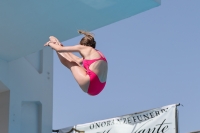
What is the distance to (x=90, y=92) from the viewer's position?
411 centimetres

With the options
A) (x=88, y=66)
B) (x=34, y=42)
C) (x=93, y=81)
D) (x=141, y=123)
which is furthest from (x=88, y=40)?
(x=34, y=42)

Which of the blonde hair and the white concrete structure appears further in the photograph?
the white concrete structure

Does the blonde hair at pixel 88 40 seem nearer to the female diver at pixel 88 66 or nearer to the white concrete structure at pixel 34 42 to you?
the female diver at pixel 88 66

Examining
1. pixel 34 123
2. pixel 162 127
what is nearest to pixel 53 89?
pixel 34 123

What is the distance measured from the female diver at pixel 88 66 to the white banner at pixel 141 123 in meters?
1.85

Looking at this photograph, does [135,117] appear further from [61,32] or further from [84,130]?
[61,32]

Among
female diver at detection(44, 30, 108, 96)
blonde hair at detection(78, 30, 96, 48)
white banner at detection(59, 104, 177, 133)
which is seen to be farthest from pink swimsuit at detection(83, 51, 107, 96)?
white banner at detection(59, 104, 177, 133)

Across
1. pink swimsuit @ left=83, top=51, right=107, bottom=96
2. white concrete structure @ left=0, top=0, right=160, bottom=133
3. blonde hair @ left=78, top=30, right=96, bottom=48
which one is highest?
white concrete structure @ left=0, top=0, right=160, bottom=133

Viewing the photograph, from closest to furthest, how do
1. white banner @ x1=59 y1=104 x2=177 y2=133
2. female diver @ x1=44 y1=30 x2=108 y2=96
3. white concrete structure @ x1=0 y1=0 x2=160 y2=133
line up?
female diver @ x1=44 y1=30 x2=108 y2=96
white concrete structure @ x1=0 y1=0 x2=160 y2=133
white banner @ x1=59 y1=104 x2=177 y2=133

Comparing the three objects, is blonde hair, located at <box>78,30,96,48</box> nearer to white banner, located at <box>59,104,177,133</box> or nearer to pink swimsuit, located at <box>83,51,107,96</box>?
pink swimsuit, located at <box>83,51,107,96</box>

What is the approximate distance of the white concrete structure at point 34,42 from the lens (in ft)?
18.3

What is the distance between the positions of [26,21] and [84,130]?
6.08 feet

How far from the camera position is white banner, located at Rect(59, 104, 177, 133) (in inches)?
225

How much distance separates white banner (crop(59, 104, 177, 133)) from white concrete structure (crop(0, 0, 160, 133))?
1131mm
